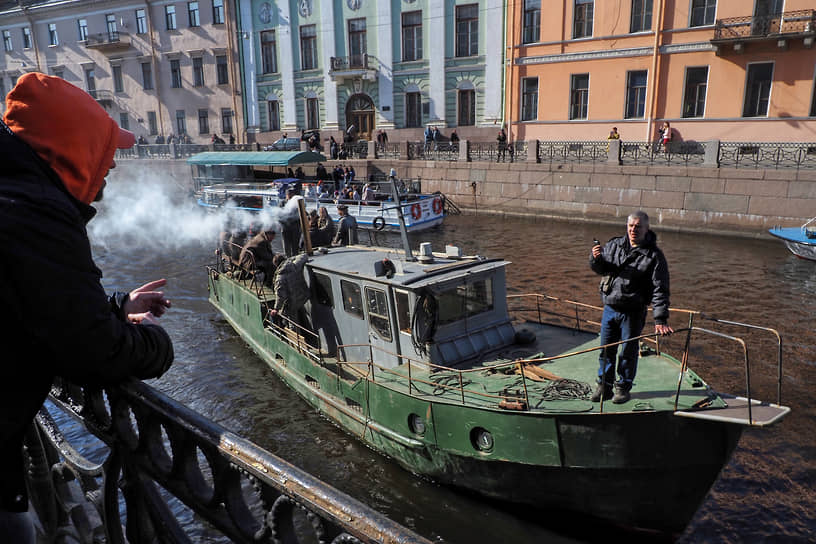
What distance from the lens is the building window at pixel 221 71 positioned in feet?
145

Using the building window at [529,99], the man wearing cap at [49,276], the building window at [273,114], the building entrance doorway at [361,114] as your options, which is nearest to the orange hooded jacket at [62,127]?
the man wearing cap at [49,276]

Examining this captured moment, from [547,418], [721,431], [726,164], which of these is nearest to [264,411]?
[547,418]

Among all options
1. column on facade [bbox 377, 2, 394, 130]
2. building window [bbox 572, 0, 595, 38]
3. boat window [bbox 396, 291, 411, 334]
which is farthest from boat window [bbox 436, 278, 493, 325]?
column on facade [bbox 377, 2, 394, 130]

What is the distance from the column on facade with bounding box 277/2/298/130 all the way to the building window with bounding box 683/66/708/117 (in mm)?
25337

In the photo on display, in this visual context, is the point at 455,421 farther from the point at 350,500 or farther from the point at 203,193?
the point at 203,193

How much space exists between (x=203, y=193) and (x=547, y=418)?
29531 millimetres

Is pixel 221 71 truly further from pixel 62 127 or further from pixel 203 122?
pixel 62 127

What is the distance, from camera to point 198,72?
4534 centimetres

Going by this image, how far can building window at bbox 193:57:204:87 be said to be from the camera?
148ft

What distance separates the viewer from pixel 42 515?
2760 millimetres

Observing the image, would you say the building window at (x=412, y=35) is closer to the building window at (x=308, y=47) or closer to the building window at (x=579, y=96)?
the building window at (x=308, y=47)

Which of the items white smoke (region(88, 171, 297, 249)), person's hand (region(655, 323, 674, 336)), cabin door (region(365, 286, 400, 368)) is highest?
person's hand (region(655, 323, 674, 336))

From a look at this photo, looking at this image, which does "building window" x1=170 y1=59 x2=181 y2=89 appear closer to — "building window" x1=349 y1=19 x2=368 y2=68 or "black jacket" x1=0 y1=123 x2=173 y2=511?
"building window" x1=349 y1=19 x2=368 y2=68

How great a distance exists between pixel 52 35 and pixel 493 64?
4069cm
